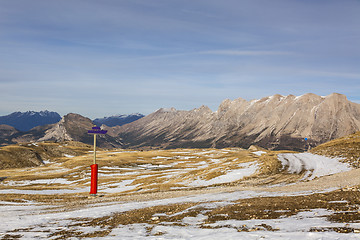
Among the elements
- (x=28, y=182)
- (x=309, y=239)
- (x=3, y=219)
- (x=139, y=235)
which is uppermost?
(x=309, y=239)

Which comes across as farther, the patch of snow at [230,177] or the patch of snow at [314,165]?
the patch of snow at [230,177]

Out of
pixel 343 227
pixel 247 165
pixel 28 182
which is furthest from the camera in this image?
pixel 28 182

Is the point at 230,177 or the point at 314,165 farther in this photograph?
the point at 314,165

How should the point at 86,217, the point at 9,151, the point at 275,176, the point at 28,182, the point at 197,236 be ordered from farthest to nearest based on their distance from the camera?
the point at 9,151
the point at 28,182
the point at 275,176
the point at 86,217
the point at 197,236

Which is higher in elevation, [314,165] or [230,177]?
[314,165]

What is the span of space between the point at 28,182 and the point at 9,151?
103845 millimetres

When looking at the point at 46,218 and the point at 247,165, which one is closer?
the point at 46,218

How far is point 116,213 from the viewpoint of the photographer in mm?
26453

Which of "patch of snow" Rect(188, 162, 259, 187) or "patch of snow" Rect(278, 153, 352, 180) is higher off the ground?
"patch of snow" Rect(278, 153, 352, 180)

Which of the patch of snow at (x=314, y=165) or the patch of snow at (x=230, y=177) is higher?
the patch of snow at (x=314, y=165)

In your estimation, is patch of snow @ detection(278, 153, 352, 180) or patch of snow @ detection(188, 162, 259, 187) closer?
patch of snow @ detection(278, 153, 352, 180)

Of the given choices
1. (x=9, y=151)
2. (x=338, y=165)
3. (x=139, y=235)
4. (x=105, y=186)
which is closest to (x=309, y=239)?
(x=139, y=235)

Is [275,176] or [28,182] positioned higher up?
[275,176]

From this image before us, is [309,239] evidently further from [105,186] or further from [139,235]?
[105,186]
